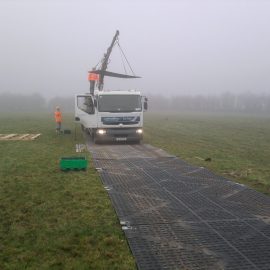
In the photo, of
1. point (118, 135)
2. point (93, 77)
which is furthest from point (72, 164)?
point (93, 77)

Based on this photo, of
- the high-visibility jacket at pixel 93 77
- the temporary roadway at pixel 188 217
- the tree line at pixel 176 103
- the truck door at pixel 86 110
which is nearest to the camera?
the temporary roadway at pixel 188 217

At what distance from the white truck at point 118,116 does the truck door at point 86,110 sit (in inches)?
12.8

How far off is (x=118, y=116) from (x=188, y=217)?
11.2 m

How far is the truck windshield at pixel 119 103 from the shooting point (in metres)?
17.7

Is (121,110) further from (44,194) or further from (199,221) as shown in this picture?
(199,221)

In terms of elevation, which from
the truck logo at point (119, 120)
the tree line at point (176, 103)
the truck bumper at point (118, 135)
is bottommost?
the tree line at point (176, 103)

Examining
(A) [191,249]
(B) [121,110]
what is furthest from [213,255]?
(B) [121,110]

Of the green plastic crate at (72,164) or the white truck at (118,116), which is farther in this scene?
the white truck at (118,116)

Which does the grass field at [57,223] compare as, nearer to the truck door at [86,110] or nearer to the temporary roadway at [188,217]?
the temporary roadway at [188,217]

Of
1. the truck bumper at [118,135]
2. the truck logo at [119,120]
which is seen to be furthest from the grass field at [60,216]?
the truck logo at [119,120]

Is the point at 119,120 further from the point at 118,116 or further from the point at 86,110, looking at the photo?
the point at 86,110

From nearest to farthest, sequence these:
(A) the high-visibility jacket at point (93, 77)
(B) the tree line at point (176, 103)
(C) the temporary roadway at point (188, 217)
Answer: (C) the temporary roadway at point (188, 217)
(A) the high-visibility jacket at point (93, 77)
(B) the tree line at point (176, 103)

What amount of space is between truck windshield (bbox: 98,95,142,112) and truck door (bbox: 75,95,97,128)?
2.00 ft

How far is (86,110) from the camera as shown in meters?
19.9
